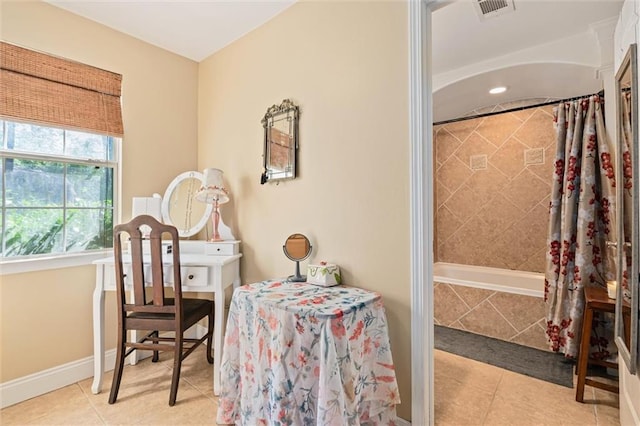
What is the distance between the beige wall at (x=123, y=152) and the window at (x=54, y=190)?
0.47 feet

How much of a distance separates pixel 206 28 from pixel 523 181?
129 inches

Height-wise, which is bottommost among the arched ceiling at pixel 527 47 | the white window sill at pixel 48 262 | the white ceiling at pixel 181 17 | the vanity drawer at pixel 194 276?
the vanity drawer at pixel 194 276

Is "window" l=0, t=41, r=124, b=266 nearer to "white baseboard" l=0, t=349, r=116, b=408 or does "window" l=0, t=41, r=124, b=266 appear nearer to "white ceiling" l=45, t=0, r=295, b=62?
"white ceiling" l=45, t=0, r=295, b=62

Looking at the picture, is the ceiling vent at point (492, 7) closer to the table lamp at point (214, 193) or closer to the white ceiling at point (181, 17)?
the white ceiling at point (181, 17)

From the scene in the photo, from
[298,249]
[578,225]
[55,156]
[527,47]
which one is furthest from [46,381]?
[527,47]

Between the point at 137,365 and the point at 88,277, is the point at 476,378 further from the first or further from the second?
the point at 88,277

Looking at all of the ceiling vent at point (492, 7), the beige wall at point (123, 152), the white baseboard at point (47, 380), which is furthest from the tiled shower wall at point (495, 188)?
the white baseboard at point (47, 380)

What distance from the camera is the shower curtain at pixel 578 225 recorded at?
2098mm

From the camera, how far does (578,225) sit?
218cm

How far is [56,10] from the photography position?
6.50ft

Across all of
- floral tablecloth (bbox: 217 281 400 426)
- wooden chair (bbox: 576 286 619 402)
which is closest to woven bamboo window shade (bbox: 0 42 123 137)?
floral tablecloth (bbox: 217 281 400 426)

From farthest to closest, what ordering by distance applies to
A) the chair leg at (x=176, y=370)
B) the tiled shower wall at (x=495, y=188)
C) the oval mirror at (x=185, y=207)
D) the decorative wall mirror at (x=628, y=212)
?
the tiled shower wall at (x=495, y=188) → the oval mirror at (x=185, y=207) → the chair leg at (x=176, y=370) → the decorative wall mirror at (x=628, y=212)

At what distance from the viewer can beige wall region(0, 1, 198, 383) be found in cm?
184

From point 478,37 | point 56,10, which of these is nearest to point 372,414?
point 478,37
